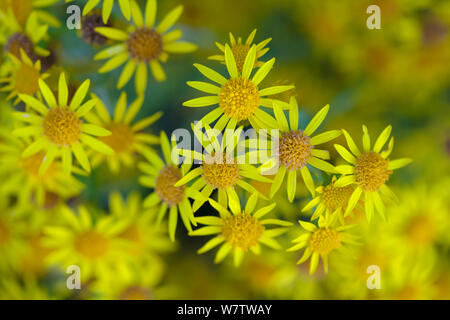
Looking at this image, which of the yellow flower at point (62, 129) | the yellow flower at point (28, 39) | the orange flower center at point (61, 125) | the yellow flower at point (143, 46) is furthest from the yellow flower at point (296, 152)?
the yellow flower at point (28, 39)

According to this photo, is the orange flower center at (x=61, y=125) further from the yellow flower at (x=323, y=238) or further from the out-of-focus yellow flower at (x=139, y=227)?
the yellow flower at (x=323, y=238)

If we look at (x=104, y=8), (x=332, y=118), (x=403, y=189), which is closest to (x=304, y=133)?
(x=332, y=118)

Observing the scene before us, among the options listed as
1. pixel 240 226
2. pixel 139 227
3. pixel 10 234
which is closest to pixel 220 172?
pixel 240 226

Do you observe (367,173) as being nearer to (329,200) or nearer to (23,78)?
(329,200)

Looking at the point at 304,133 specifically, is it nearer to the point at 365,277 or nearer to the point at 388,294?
the point at 365,277

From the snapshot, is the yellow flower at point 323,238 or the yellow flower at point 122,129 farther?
the yellow flower at point 122,129
